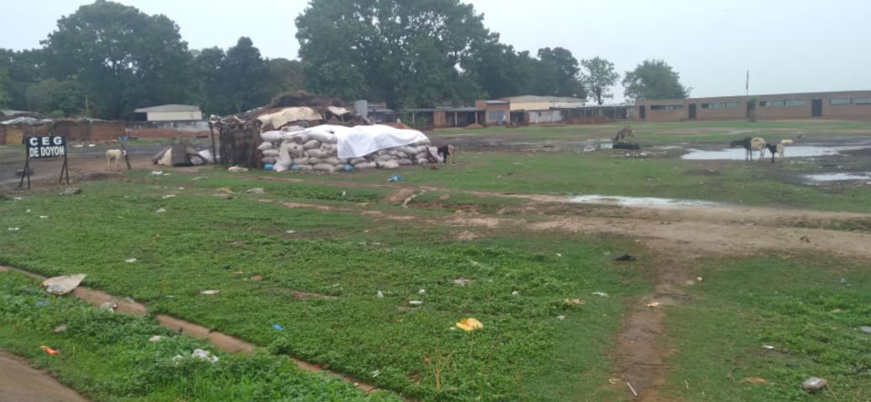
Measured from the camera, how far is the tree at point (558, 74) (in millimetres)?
90562

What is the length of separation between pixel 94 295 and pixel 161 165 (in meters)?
17.5

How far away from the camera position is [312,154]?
21594 millimetres

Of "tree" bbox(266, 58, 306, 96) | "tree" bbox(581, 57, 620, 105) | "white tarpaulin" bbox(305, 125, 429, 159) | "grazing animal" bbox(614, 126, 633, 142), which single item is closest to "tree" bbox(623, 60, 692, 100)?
"tree" bbox(581, 57, 620, 105)

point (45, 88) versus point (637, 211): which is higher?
point (45, 88)

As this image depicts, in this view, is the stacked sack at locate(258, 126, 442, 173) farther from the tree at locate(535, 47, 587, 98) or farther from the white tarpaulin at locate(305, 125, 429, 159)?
the tree at locate(535, 47, 587, 98)

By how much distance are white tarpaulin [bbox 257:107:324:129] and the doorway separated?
2180 inches

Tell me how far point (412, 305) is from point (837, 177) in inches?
566

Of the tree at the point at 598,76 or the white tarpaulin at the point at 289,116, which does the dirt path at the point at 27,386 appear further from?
the tree at the point at 598,76

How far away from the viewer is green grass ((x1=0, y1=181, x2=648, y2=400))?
5.00 metres

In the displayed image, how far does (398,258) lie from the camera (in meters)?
8.48

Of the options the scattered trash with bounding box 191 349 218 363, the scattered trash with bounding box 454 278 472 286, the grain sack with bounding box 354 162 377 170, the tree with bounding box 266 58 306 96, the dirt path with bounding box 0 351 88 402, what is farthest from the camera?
the tree with bounding box 266 58 306 96

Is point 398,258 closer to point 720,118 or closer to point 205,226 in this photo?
point 205,226

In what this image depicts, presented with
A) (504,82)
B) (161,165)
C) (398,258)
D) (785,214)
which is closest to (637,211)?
(785,214)

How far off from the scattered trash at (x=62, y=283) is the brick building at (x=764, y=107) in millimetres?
67754
